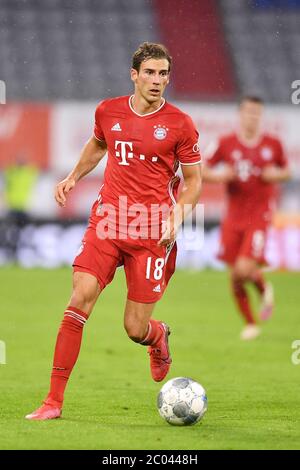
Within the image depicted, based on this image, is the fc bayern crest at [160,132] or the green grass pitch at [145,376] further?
the fc bayern crest at [160,132]

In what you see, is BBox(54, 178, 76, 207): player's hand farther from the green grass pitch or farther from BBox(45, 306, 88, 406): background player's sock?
the green grass pitch

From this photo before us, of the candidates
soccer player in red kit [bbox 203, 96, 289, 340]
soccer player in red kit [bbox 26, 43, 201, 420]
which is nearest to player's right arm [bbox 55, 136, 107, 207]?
soccer player in red kit [bbox 26, 43, 201, 420]

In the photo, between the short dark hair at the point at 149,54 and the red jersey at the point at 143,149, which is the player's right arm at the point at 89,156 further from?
the short dark hair at the point at 149,54

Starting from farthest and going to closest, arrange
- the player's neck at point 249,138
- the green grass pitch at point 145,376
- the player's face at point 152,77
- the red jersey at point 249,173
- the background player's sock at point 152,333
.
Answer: the player's neck at point 249,138
the red jersey at point 249,173
the background player's sock at point 152,333
the player's face at point 152,77
the green grass pitch at point 145,376

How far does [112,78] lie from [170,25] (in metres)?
2.24

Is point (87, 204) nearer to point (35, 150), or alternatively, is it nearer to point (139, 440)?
point (35, 150)

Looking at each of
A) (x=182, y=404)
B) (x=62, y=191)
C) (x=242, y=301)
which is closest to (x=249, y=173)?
(x=242, y=301)

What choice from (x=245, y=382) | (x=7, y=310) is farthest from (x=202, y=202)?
(x=245, y=382)

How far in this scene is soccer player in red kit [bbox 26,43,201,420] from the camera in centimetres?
655

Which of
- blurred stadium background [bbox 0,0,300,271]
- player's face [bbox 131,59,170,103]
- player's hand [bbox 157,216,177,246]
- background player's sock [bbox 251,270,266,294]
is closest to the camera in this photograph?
player's hand [bbox 157,216,177,246]

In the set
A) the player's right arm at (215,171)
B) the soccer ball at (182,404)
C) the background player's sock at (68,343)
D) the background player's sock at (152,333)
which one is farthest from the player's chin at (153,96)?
the player's right arm at (215,171)

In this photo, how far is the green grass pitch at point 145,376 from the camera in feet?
18.9

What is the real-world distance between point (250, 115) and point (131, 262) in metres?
5.11

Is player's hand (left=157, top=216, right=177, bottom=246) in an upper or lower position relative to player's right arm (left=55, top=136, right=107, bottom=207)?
lower
